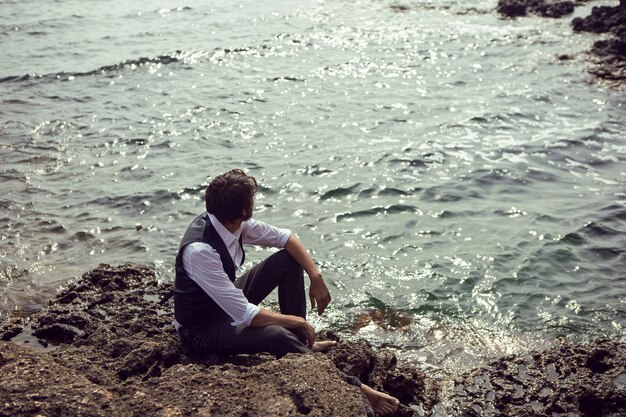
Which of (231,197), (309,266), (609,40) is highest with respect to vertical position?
(231,197)

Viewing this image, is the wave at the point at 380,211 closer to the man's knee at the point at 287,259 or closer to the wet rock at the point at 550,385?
the wet rock at the point at 550,385

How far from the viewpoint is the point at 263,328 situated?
593 cm

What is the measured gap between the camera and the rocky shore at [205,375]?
5.00m

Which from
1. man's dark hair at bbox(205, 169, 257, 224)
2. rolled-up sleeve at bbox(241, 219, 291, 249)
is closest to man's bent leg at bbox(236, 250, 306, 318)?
rolled-up sleeve at bbox(241, 219, 291, 249)

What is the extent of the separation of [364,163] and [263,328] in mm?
7825

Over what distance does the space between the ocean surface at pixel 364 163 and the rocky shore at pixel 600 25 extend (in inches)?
18.8

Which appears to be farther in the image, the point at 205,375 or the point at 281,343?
the point at 281,343

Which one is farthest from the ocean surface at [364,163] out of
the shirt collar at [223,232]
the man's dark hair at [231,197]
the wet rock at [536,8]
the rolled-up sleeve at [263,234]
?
the man's dark hair at [231,197]

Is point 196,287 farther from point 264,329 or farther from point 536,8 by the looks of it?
point 536,8

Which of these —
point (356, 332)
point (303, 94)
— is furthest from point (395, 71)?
point (356, 332)

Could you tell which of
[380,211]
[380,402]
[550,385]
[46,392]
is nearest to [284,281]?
[380,402]

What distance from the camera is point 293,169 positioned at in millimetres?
13164

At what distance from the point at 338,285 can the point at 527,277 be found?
248 cm

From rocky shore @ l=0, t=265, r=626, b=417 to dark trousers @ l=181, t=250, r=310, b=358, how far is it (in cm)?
10
